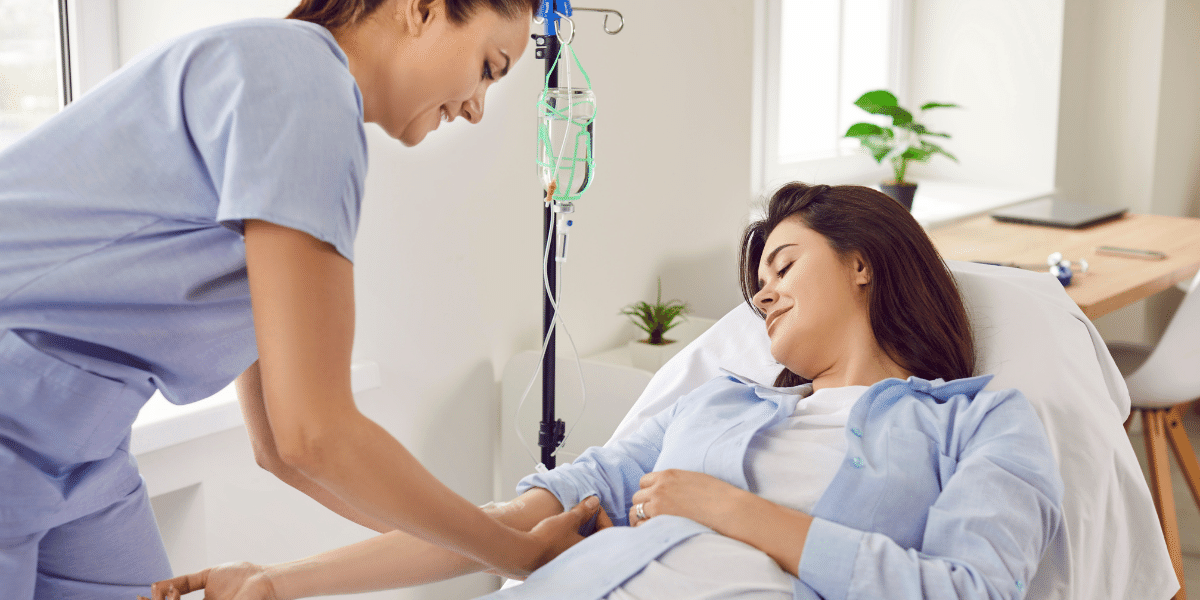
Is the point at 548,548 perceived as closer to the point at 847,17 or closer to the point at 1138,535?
the point at 1138,535

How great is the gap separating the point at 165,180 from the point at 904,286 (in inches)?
39.9

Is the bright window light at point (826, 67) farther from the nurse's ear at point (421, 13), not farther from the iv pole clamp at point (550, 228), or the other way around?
the nurse's ear at point (421, 13)

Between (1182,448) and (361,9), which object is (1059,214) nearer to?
(1182,448)

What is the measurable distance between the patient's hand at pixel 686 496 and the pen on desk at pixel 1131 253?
2.00m

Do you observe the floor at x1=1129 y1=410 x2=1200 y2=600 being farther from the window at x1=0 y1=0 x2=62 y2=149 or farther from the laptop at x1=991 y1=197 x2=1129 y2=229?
the window at x1=0 y1=0 x2=62 y2=149

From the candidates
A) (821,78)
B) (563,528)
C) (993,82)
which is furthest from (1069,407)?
(993,82)

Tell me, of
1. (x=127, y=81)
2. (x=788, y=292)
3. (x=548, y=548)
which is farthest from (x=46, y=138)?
(x=788, y=292)

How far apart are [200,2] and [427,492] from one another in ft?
4.46

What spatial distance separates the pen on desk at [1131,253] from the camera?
8.70 feet

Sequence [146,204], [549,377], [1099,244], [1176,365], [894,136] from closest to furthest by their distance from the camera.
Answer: [146,204] < [549,377] < [1176,365] < [1099,244] < [894,136]

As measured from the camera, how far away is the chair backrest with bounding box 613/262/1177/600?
4.14 feet

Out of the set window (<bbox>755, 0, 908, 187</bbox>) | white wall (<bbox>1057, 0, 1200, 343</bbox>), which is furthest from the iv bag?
white wall (<bbox>1057, 0, 1200, 343</bbox>)

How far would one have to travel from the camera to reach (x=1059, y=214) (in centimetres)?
322

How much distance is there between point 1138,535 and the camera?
1335mm
